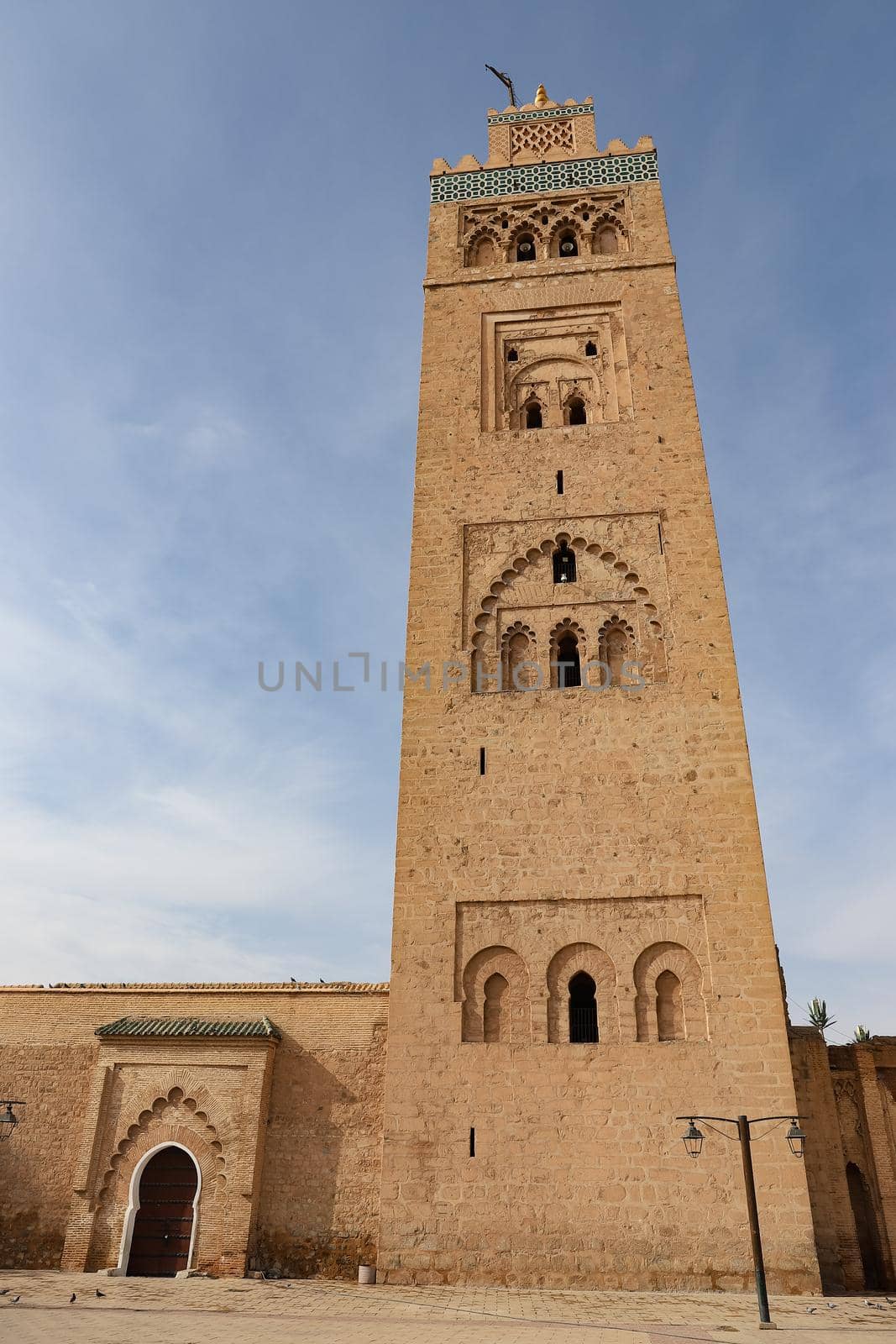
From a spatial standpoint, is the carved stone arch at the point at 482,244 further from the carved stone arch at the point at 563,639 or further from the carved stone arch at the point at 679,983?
the carved stone arch at the point at 679,983

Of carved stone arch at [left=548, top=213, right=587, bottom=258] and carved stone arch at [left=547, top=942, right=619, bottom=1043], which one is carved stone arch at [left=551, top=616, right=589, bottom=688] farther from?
carved stone arch at [left=548, top=213, right=587, bottom=258]

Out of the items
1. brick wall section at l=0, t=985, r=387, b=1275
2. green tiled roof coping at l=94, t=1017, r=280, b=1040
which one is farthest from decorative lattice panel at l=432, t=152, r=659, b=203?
green tiled roof coping at l=94, t=1017, r=280, b=1040

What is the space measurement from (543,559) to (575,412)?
302 cm

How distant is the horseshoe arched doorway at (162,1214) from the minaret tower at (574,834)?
8.01 feet

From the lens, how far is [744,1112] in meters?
9.57

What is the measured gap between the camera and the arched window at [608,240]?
16.1 m

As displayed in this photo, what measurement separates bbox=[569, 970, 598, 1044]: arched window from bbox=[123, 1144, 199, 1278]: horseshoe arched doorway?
4480mm

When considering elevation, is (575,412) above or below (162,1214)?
above

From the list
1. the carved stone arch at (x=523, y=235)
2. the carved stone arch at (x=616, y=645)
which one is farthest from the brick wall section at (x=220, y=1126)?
the carved stone arch at (x=523, y=235)

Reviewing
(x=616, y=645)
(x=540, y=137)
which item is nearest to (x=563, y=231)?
(x=540, y=137)

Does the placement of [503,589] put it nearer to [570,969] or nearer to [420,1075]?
[570,969]

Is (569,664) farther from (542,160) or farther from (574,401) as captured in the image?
(542,160)

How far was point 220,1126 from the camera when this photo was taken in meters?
10.8

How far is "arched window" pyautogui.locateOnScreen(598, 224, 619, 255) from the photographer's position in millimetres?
16062
